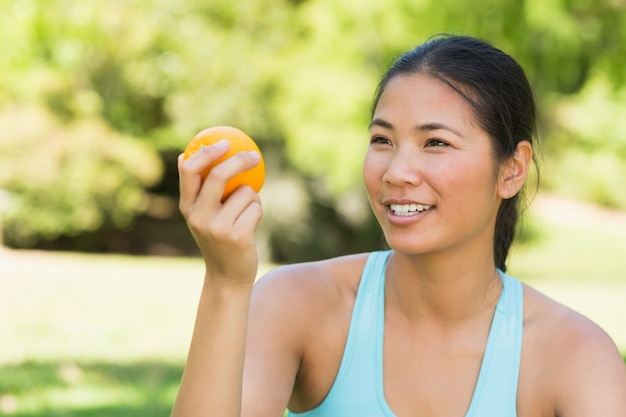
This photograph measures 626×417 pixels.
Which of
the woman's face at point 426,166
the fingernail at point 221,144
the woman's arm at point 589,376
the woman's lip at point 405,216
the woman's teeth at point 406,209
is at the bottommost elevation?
the woman's arm at point 589,376

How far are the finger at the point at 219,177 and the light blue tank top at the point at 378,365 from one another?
1.08 metres

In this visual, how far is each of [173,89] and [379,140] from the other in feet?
62.6

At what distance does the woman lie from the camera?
2.55m

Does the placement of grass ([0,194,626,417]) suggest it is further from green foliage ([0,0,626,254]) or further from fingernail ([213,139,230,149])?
fingernail ([213,139,230,149])

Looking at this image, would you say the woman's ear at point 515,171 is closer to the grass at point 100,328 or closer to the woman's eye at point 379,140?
the woman's eye at point 379,140

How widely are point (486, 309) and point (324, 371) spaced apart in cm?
54

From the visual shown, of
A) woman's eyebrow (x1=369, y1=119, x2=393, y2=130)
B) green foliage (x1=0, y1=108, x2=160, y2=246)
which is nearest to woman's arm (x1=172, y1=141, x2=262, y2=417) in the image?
woman's eyebrow (x1=369, y1=119, x2=393, y2=130)

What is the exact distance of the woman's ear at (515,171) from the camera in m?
2.77

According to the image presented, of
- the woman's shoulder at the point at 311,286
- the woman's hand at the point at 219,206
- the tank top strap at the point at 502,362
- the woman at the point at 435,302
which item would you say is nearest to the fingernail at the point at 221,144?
the woman's hand at the point at 219,206

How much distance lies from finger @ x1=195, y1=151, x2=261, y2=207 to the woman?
0.65 meters

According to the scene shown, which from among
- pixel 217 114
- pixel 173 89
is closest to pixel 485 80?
pixel 217 114

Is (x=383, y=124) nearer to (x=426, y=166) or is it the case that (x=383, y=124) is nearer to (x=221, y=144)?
(x=426, y=166)

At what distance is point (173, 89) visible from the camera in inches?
837

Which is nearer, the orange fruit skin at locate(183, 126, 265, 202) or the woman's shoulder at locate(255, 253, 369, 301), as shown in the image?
the orange fruit skin at locate(183, 126, 265, 202)
